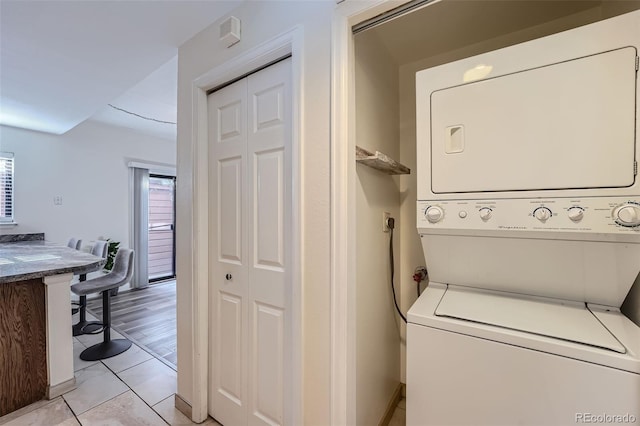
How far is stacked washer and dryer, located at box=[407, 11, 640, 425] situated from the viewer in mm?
808

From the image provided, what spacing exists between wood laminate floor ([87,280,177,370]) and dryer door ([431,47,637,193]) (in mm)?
2656

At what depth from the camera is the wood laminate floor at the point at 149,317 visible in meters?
2.68

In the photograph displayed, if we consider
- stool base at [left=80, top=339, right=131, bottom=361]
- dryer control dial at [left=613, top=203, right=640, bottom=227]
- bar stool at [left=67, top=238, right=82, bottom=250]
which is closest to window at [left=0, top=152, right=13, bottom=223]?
bar stool at [left=67, top=238, right=82, bottom=250]

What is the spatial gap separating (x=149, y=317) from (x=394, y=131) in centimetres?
352

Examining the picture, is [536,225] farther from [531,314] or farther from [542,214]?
[531,314]

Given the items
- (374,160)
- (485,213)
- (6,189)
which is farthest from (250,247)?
(6,189)

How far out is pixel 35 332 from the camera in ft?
6.21

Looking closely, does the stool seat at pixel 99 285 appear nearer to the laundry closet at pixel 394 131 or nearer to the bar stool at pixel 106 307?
the bar stool at pixel 106 307

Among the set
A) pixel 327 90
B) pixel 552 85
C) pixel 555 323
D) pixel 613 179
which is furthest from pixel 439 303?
pixel 327 90

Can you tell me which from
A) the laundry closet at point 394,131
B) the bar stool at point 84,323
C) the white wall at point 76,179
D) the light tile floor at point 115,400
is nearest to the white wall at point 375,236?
the laundry closet at point 394,131

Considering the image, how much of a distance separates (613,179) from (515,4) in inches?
42.7

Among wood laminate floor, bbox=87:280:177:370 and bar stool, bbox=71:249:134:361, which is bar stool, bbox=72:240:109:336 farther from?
bar stool, bbox=71:249:134:361

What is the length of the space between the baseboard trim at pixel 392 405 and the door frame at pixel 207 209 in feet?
2.32

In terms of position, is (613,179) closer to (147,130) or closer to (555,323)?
(555,323)
